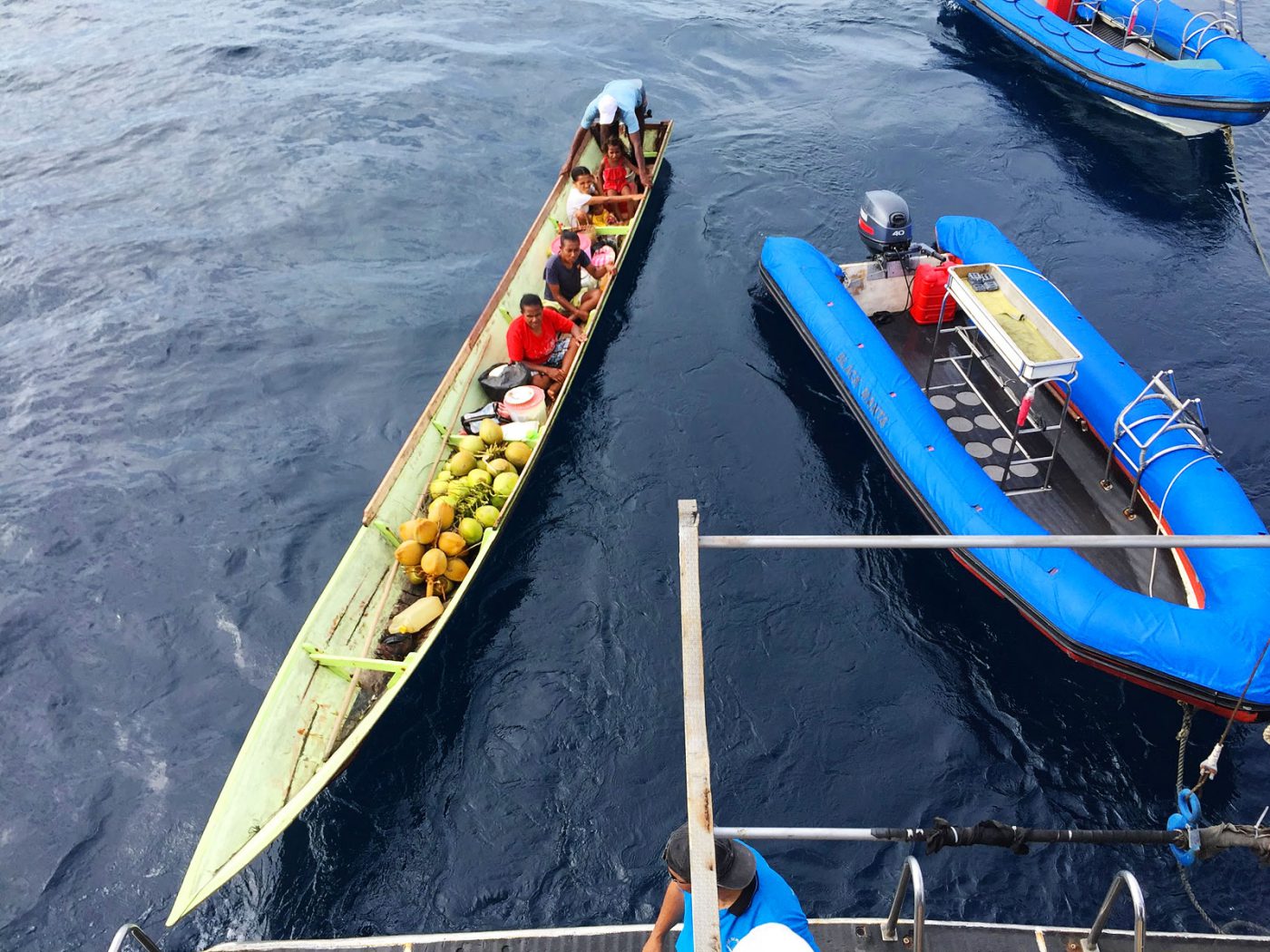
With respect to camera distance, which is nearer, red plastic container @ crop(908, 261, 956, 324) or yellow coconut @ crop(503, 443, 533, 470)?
yellow coconut @ crop(503, 443, 533, 470)

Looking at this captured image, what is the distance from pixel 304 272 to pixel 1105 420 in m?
13.7

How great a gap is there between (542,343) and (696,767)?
10.00 m

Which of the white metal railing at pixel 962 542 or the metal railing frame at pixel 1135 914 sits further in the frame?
the metal railing frame at pixel 1135 914

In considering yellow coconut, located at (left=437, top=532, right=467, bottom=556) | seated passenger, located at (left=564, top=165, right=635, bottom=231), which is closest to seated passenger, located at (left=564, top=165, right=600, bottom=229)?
seated passenger, located at (left=564, top=165, right=635, bottom=231)

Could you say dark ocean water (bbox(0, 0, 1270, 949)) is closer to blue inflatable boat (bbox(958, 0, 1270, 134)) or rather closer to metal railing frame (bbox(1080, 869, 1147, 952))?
blue inflatable boat (bbox(958, 0, 1270, 134))

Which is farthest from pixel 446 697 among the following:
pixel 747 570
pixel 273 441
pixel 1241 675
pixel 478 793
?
pixel 1241 675

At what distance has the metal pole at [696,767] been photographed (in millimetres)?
3146

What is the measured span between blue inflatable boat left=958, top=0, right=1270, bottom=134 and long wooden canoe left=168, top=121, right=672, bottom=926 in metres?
15.4

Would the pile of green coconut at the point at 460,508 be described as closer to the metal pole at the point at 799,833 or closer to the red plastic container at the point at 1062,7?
the metal pole at the point at 799,833

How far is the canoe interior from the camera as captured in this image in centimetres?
1005

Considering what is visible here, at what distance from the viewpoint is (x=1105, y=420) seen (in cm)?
1109

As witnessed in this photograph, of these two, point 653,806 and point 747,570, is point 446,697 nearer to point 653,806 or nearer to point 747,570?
point 653,806

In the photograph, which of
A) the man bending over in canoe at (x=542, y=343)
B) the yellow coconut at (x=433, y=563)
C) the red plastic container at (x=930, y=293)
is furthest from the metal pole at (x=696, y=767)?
the red plastic container at (x=930, y=293)

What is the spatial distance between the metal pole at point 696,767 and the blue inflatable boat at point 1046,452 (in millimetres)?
6089
